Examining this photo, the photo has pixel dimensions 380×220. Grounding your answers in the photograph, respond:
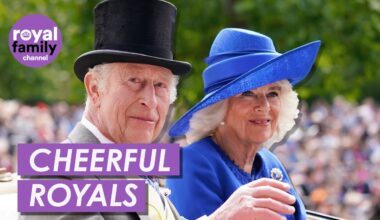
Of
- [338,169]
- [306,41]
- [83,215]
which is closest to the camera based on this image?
[83,215]

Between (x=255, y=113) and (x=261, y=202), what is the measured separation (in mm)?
809

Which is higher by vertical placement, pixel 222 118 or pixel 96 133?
pixel 222 118

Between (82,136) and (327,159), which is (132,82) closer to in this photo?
(82,136)

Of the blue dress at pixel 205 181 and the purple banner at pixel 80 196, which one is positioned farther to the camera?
the blue dress at pixel 205 181

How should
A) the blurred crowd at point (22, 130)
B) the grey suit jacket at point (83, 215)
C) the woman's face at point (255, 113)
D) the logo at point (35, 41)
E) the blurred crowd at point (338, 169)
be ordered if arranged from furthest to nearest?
1. the blurred crowd at point (22, 130)
2. the blurred crowd at point (338, 169)
3. the woman's face at point (255, 113)
4. the logo at point (35, 41)
5. the grey suit jacket at point (83, 215)

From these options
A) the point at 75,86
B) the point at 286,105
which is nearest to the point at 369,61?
the point at 75,86

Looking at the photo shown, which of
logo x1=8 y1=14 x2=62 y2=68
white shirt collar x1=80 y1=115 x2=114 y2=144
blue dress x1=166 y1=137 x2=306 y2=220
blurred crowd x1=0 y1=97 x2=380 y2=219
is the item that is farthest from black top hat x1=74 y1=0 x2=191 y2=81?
blurred crowd x1=0 y1=97 x2=380 y2=219

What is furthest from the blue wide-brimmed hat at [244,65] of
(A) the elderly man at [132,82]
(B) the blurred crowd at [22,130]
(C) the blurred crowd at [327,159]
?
(B) the blurred crowd at [22,130]

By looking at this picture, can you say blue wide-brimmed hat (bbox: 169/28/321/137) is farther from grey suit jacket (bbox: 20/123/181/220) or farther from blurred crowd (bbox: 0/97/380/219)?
blurred crowd (bbox: 0/97/380/219)

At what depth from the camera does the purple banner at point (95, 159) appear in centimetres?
191

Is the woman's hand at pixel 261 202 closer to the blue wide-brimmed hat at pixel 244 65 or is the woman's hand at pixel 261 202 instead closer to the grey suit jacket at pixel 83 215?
the grey suit jacket at pixel 83 215

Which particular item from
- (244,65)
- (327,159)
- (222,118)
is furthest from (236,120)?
(327,159)

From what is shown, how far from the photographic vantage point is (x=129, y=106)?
1.96 m

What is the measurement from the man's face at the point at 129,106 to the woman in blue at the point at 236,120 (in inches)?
23.9
